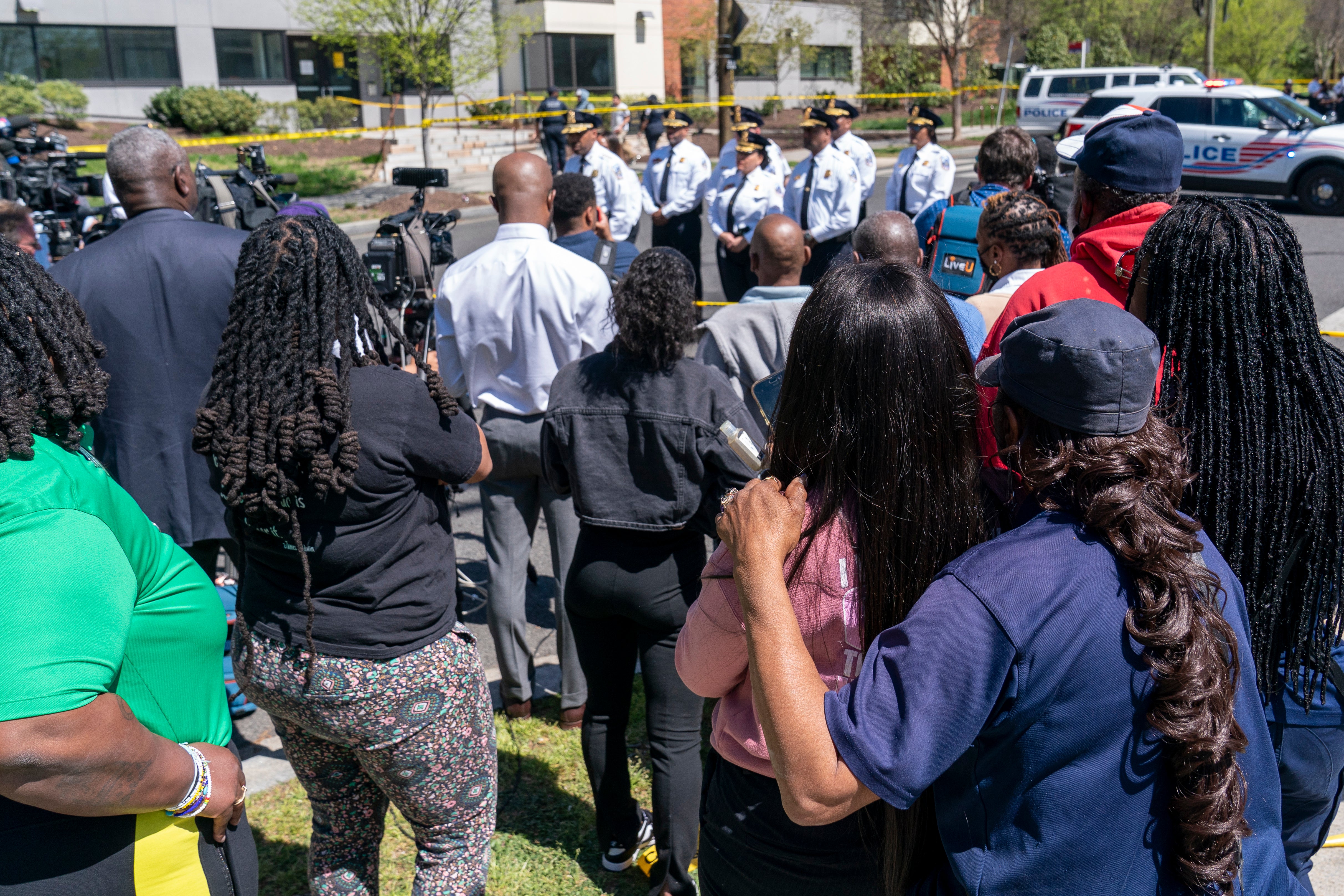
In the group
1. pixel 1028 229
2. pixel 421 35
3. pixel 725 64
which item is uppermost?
pixel 421 35

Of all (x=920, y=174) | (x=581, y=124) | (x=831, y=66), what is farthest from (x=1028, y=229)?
(x=831, y=66)

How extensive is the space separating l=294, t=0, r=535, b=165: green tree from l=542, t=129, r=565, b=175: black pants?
149 inches

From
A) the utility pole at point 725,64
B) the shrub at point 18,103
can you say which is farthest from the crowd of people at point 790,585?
the shrub at point 18,103

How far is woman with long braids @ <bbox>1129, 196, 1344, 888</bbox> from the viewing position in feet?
5.83

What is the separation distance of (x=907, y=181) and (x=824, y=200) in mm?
1178

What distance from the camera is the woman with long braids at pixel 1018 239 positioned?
3.49m

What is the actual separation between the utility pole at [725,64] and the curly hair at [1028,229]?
10819mm

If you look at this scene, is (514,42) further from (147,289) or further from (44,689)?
(44,689)

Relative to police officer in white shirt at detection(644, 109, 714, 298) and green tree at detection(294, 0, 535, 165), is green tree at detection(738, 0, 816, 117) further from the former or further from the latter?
police officer in white shirt at detection(644, 109, 714, 298)

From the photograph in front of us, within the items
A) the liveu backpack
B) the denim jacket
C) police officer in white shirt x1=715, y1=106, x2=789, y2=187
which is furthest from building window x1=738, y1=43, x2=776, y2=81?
the denim jacket

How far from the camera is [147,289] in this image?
138 inches

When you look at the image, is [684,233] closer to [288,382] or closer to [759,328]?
[759,328]

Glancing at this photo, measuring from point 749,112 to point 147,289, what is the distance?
31.1 ft

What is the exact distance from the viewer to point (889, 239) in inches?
143
